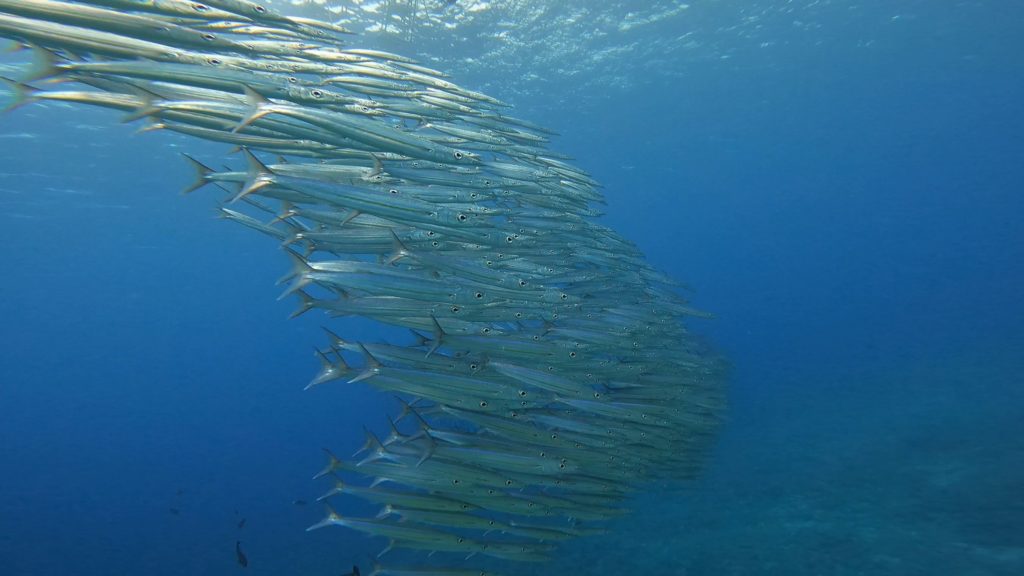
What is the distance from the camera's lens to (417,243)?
5.07 metres

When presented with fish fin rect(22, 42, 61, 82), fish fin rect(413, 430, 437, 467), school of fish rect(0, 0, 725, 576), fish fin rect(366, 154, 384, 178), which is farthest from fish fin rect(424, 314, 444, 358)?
fish fin rect(22, 42, 61, 82)

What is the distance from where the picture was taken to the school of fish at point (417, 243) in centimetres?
334

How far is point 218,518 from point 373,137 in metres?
18.1

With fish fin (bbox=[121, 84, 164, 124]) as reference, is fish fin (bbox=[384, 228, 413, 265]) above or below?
below

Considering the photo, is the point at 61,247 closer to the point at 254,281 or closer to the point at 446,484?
the point at 254,281

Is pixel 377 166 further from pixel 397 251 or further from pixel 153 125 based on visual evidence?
pixel 153 125

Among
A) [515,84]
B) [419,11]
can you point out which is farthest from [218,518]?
[515,84]

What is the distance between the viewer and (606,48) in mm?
22719

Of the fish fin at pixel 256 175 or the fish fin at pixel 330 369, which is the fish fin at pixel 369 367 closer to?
the fish fin at pixel 330 369

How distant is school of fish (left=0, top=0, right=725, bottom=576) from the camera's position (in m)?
3.34

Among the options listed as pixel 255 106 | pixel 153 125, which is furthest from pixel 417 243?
pixel 153 125

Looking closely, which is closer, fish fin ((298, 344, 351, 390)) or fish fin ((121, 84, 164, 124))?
fish fin ((121, 84, 164, 124))

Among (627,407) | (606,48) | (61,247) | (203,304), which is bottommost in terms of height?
(203,304)

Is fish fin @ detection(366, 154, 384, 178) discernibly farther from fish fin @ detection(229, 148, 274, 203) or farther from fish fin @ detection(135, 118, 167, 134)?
fish fin @ detection(135, 118, 167, 134)
